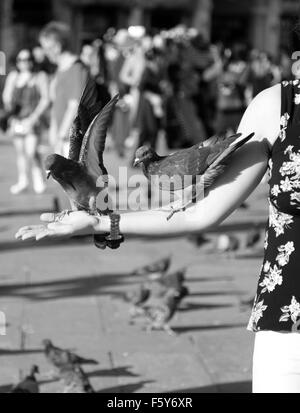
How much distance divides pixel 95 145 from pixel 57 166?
0.15 metres

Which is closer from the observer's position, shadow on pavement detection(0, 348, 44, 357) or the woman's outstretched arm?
the woman's outstretched arm

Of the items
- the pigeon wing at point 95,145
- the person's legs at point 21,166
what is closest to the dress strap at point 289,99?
the pigeon wing at point 95,145

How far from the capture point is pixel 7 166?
1527 centimetres

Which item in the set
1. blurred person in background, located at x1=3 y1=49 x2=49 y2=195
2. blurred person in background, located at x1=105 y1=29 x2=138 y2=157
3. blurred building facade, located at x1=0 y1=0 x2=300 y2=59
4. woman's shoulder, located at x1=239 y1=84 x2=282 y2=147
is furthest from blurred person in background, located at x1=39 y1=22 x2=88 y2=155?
blurred building facade, located at x1=0 y1=0 x2=300 y2=59

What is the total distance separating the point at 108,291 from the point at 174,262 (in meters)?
1.30

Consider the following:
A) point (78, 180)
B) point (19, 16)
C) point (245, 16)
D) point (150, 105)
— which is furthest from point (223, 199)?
point (245, 16)

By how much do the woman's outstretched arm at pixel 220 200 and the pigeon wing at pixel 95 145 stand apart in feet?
0.44

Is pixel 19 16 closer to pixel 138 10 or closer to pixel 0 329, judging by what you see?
pixel 138 10

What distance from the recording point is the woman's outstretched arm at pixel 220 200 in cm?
271

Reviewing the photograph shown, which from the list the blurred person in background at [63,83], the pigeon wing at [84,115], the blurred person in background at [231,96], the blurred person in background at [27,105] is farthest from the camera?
the blurred person in background at [231,96]

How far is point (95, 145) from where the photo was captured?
2.80m

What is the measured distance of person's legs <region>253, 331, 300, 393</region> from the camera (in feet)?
8.71

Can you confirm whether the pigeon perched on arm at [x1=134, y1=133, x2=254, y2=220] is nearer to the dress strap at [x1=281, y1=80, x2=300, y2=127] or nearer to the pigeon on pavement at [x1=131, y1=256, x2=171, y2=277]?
the dress strap at [x1=281, y1=80, x2=300, y2=127]

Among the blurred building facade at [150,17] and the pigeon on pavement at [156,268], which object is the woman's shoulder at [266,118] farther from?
the blurred building facade at [150,17]
